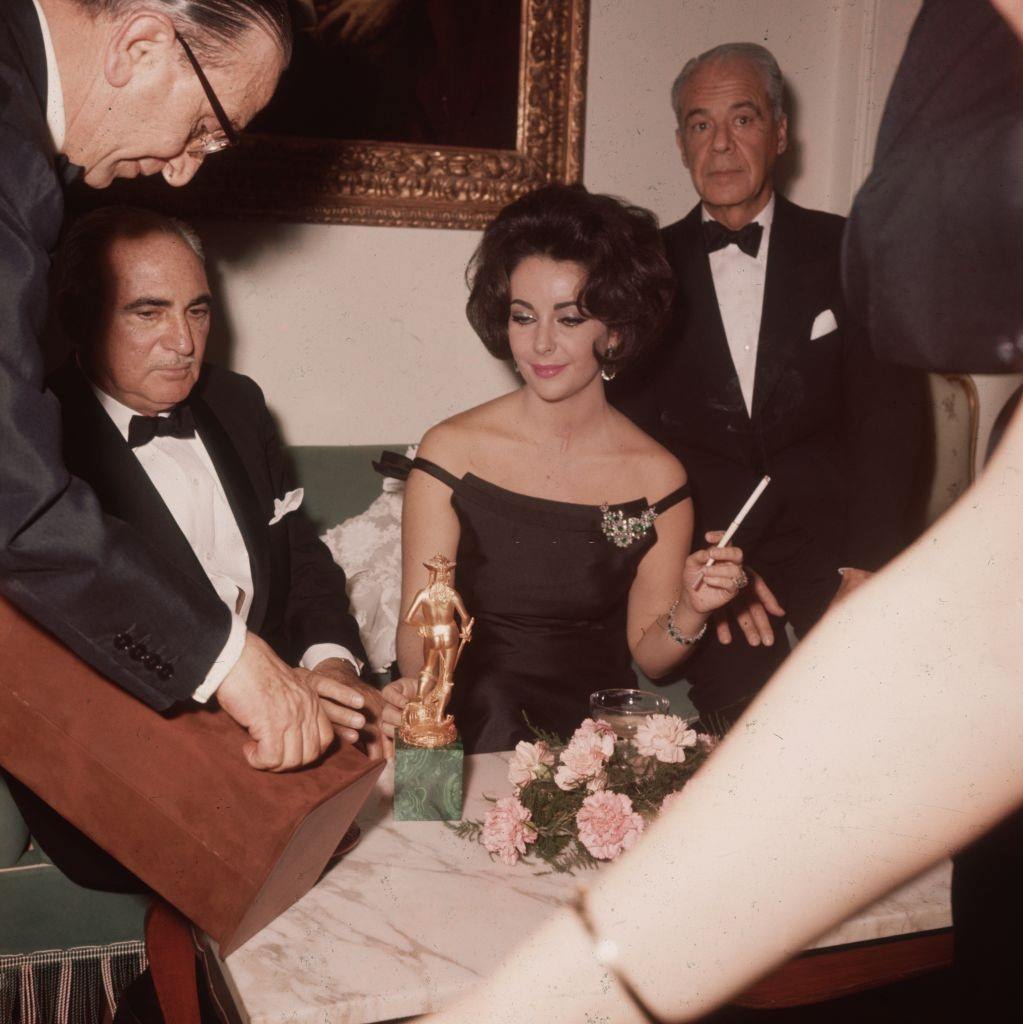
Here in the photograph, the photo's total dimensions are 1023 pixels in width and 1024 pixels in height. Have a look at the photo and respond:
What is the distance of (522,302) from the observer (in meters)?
1.77

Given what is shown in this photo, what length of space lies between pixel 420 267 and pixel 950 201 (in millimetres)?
2111

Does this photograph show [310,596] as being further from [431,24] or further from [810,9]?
[810,9]

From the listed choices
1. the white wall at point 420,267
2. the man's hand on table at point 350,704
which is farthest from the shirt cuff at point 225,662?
the white wall at point 420,267

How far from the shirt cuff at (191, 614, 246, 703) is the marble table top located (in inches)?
9.2

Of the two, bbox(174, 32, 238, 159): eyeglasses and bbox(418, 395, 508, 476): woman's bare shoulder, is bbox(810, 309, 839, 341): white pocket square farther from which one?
bbox(418, 395, 508, 476): woman's bare shoulder

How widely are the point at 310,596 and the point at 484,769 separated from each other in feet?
1.76

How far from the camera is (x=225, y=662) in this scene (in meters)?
0.86

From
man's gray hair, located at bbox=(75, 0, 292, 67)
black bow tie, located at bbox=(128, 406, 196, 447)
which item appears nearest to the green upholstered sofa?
black bow tie, located at bbox=(128, 406, 196, 447)

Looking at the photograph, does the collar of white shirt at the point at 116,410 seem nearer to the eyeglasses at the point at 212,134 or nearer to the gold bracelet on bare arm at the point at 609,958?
the eyeglasses at the point at 212,134

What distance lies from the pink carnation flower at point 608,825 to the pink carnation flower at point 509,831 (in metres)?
0.07

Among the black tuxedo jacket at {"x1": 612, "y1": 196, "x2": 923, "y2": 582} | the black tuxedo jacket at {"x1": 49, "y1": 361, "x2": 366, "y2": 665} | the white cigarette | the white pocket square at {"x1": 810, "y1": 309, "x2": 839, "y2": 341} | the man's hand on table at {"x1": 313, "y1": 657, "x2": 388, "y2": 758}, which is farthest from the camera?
the black tuxedo jacket at {"x1": 49, "y1": 361, "x2": 366, "y2": 665}

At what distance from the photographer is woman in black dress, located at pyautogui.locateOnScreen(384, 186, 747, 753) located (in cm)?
177

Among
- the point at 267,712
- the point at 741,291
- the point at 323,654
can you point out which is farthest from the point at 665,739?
the point at 741,291

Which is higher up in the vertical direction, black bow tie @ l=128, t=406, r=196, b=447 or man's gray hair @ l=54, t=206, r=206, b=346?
man's gray hair @ l=54, t=206, r=206, b=346
